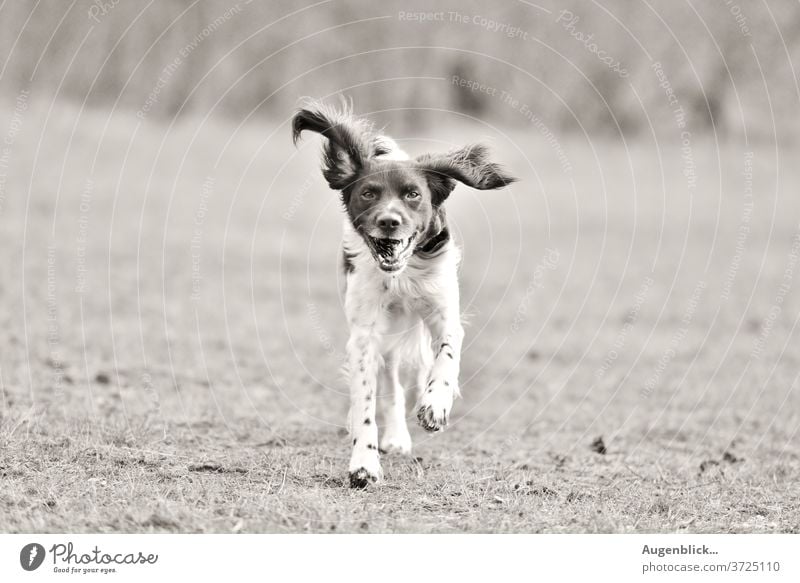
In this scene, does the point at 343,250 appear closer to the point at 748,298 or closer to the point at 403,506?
the point at 403,506

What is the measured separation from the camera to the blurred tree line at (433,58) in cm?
2425

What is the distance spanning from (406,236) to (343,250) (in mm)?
1235

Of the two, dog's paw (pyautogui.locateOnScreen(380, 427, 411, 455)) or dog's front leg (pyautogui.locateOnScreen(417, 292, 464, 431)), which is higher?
dog's front leg (pyautogui.locateOnScreen(417, 292, 464, 431))
